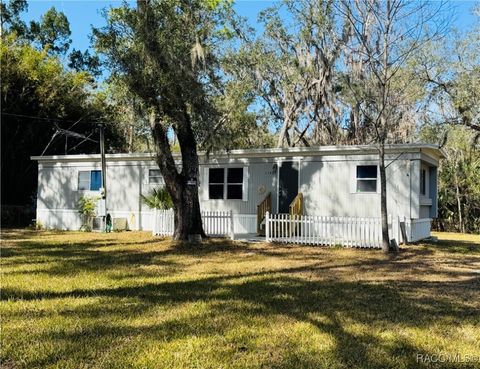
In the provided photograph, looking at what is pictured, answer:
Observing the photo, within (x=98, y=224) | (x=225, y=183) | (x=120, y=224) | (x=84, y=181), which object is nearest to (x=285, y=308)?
(x=225, y=183)

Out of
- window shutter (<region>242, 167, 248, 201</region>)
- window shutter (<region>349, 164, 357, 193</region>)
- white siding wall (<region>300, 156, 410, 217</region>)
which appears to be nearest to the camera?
white siding wall (<region>300, 156, 410, 217</region>)

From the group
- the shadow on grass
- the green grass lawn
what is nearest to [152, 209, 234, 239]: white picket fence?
the green grass lawn

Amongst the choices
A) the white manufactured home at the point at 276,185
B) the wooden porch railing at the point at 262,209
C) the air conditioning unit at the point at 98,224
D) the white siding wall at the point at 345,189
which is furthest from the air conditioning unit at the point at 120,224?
the white siding wall at the point at 345,189

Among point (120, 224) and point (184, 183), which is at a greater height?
point (184, 183)

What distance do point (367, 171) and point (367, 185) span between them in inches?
16.2

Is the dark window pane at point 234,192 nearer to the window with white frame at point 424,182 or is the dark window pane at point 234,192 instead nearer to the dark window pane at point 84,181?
the window with white frame at point 424,182

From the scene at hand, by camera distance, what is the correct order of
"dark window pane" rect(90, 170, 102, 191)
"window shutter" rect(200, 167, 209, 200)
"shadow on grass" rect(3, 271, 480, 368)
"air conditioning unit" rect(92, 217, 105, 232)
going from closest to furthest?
"shadow on grass" rect(3, 271, 480, 368)
"window shutter" rect(200, 167, 209, 200)
"air conditioning unit" rect(92, 217, 105, 232)
"dark window pane" rect(90, 170, 102, 191)

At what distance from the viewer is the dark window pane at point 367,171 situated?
13266 millimetres

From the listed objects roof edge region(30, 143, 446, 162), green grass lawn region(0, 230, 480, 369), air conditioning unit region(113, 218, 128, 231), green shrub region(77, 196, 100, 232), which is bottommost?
green grass lawn region(0, 230, 480, 369)

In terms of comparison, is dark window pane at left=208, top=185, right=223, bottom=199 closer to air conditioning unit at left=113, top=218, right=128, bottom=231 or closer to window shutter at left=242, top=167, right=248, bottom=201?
window shutter at left=242, top=167, right=248, bottom=201

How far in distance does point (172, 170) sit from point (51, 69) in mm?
12104

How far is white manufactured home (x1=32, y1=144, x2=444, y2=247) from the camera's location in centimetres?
1293

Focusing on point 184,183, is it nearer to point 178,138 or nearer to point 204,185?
point 178,138

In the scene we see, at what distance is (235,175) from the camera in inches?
607
